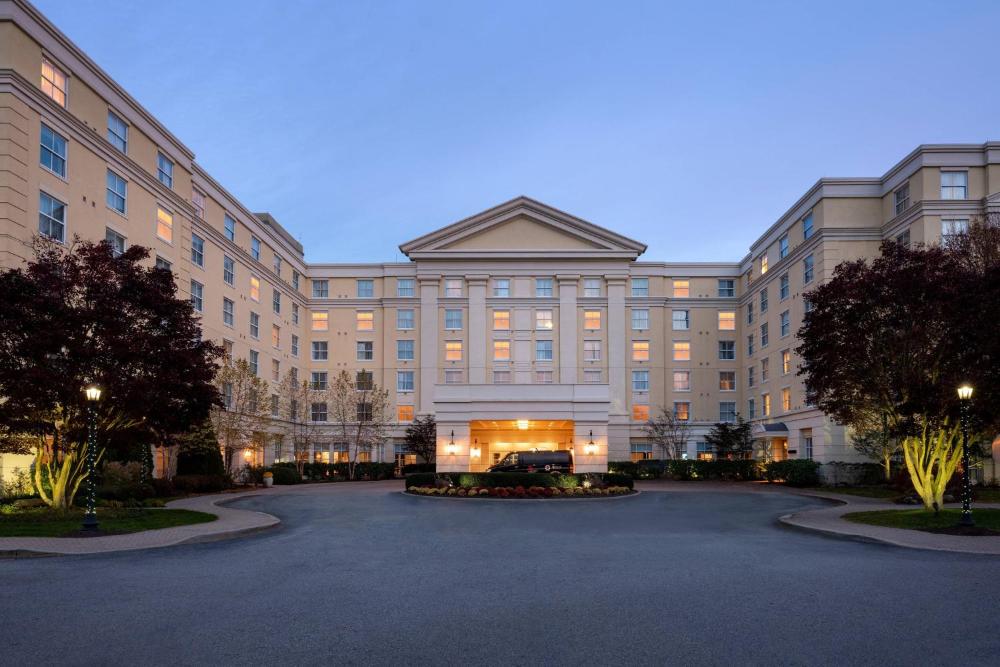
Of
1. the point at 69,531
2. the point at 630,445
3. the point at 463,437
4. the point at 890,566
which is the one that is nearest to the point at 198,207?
the point at 463,437

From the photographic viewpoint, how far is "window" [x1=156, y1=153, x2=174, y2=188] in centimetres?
4019

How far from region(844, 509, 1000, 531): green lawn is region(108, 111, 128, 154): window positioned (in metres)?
34.0

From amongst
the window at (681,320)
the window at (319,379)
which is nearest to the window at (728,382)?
the window at (681,320)

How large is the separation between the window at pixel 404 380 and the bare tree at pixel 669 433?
19384mm

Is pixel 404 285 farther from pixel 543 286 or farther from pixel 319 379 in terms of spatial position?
pixel 543 286

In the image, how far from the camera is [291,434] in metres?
59.5

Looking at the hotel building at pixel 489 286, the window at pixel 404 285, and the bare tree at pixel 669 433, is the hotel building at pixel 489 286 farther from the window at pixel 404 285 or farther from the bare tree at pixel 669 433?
the bare tree at pixel 669 433

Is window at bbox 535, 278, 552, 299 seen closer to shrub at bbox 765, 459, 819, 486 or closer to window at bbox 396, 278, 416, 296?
window at bbox 396, 278, 416, 296

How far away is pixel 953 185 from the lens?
1629 inches

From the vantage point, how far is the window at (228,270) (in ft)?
159

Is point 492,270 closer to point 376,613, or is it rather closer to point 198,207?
point 198,207

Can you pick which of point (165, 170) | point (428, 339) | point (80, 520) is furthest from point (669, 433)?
point (80, 520)

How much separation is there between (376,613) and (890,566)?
31.1ft

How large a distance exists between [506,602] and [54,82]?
30559mm
